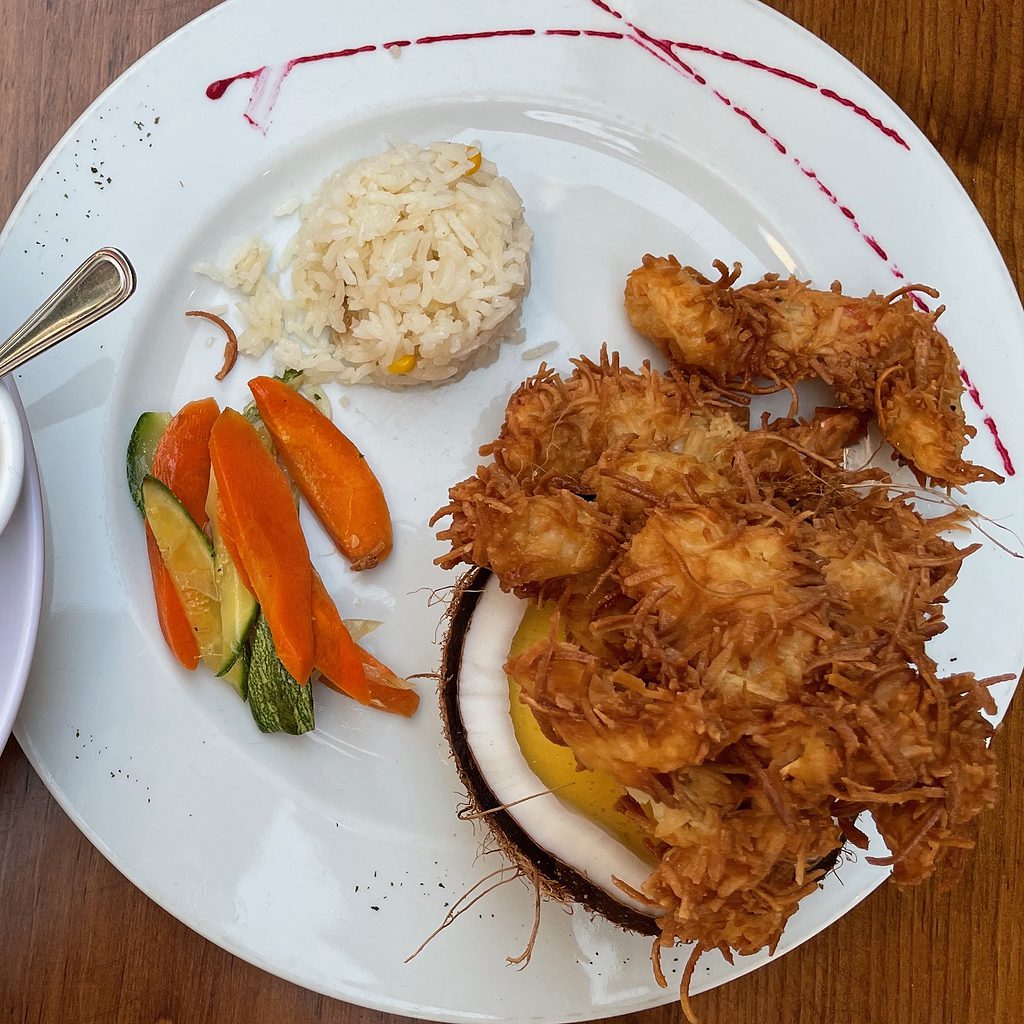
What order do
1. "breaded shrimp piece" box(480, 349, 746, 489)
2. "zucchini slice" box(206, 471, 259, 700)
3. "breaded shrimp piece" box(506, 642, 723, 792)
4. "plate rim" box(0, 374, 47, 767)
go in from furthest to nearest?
"zucchini slice" box(206, 471, 259, 700) < "breaded shrimp piece" box(480, 349, 746, 489) < "plate rim" box(0, 374, 47, 767) < "breaded shrimp piece" box(506, 642, 723, 792)

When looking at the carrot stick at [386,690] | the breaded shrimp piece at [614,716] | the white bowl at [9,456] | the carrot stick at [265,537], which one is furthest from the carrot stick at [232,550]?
the breaded shrimp piece at [614,716]

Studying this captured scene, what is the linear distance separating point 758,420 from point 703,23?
89 centimetres

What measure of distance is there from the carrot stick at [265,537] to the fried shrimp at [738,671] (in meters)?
0.42

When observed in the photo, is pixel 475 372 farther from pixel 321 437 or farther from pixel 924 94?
pixel 924 94

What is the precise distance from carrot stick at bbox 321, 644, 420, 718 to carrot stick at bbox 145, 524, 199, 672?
0.29 meters

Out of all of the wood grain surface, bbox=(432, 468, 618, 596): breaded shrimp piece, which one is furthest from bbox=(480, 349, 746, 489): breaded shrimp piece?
the wood grain surface

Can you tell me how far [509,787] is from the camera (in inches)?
70.4

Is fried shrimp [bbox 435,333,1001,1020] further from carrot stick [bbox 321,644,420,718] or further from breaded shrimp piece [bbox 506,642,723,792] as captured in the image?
carrot stick [bbox 321,644,420,718]

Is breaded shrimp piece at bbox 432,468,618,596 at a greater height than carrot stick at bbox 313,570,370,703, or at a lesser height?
greater

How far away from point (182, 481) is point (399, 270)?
659 mm

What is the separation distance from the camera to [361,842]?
2.06m

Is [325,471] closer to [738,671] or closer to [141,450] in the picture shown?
[141,450]

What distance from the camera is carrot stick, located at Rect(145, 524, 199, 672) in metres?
2.01

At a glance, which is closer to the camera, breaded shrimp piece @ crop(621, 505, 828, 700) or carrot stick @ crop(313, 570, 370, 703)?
breaded shrimp piece @ crop(621, 505, 828, 700)
